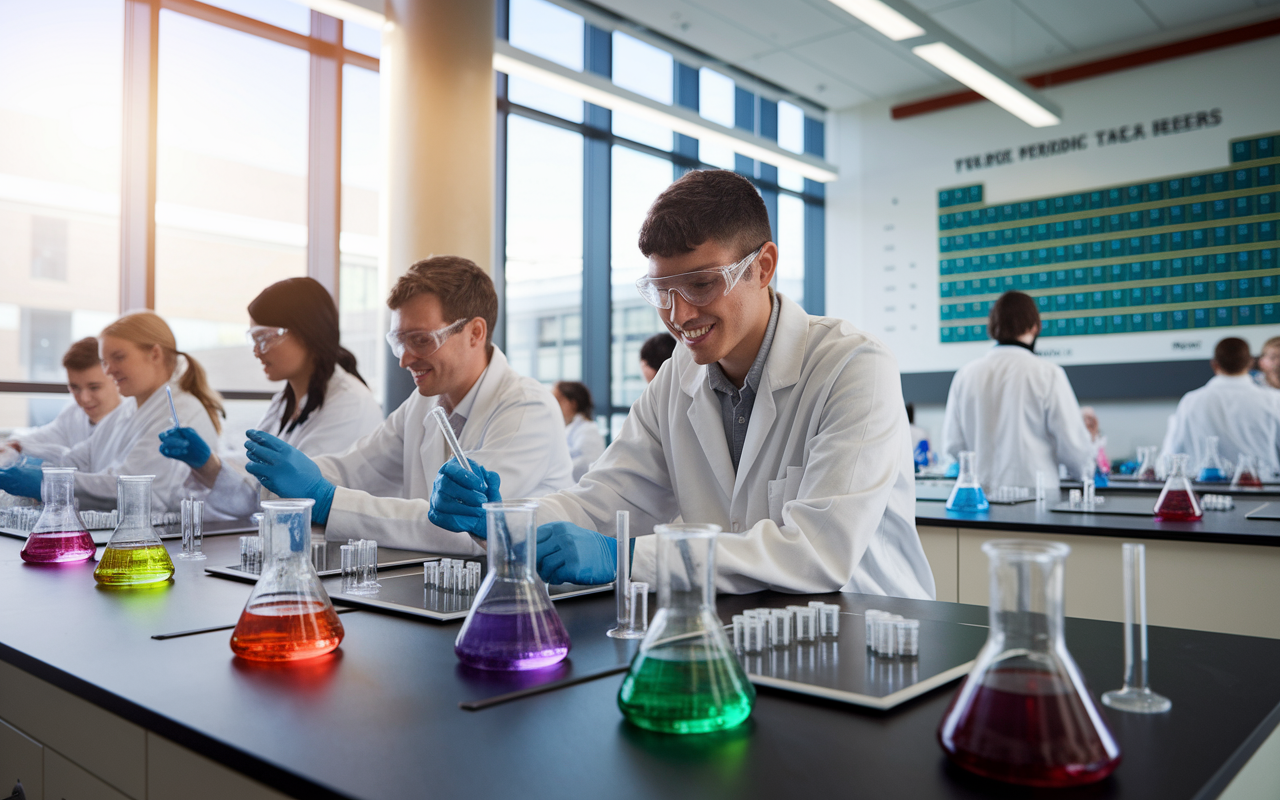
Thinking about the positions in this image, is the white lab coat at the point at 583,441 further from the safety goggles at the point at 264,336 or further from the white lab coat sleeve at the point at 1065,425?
the safety goggles at the point at 264,336

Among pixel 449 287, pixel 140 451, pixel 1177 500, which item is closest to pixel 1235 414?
pixel 1177 500

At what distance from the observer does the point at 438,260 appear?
8.04 ft

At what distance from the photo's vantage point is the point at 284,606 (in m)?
1.06

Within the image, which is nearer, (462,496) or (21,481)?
(462,496)

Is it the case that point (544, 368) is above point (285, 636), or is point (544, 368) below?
above

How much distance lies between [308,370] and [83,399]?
181 centimetres

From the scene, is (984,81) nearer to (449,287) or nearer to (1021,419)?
(1021,419)

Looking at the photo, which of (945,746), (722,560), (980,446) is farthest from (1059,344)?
(945,746)

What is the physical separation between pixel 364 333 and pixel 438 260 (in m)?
3.80

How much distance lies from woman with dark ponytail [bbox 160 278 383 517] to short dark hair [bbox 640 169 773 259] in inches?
62.6

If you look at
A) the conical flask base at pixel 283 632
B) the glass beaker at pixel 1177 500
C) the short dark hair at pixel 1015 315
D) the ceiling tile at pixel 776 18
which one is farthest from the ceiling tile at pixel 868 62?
the conical flask base at pixel 283 632

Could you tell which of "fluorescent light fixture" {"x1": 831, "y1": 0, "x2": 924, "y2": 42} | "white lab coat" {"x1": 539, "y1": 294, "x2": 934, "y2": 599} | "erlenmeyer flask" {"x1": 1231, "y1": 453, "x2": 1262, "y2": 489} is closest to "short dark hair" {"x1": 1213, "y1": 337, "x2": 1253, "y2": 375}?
"erlenmeyer flask" {"x1": 1231, "y1": 453, "x2": 1262, "y2": 489}

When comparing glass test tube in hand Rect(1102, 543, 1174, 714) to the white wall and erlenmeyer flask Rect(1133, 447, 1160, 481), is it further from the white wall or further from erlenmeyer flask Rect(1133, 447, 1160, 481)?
the white wall

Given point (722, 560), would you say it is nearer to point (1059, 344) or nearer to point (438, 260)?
point (438, 260)
